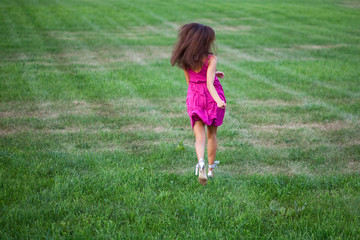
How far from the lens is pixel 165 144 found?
561 cm

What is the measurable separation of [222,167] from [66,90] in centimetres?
469

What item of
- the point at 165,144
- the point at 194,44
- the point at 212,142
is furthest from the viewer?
the point at 165,144

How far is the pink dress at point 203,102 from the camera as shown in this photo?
4430mm

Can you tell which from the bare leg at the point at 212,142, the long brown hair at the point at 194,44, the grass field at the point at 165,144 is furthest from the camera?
the bare leg at the point at 212,142

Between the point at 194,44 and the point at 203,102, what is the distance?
2.11 ft

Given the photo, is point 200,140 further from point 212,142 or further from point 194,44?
point 194,44

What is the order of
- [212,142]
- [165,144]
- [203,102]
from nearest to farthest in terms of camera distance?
[203,102] < [212,142] < [165,144]

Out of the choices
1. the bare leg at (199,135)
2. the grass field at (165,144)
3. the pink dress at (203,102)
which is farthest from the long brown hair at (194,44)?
the grass field at (165,144)

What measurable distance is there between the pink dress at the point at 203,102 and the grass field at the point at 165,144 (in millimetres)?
680

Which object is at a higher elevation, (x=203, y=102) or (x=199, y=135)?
(x=203, y=102)

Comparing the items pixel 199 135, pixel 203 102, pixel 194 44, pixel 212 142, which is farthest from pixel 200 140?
pixel 194 44

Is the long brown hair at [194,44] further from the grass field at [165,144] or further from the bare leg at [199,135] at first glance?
the grass field at [165,144]

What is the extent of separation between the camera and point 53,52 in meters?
12.4

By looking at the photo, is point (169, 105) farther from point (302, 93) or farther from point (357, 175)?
point (357, 175)
